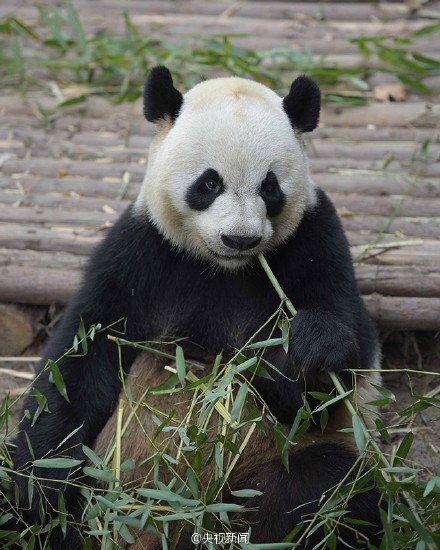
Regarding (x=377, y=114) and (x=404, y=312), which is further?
(x=377, y=114)

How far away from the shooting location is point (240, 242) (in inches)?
143

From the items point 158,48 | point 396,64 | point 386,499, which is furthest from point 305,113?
point 158,48

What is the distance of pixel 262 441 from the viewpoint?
3947mm

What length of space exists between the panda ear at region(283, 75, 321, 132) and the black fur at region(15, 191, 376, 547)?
346 mm

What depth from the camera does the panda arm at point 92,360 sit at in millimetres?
4113

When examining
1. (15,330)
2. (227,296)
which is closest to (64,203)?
(15,330)

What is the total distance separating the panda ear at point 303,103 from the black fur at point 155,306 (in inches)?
13.6

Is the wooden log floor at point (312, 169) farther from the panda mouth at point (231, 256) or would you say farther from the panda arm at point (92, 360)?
the panda mouth at point (231, 256)

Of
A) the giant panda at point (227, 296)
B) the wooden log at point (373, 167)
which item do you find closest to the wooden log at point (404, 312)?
the giant panda at point (227, 296)

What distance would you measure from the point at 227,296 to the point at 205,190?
548 millimetres

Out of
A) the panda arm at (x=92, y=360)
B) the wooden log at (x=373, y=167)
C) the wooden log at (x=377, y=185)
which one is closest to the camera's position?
the panda arm at (x=92, y=360)

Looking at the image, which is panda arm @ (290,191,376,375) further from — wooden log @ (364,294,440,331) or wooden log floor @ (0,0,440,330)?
wooden log floor @ (0,0,440,330)

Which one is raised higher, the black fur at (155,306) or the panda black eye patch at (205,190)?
the panda black eye patch at (205,190)

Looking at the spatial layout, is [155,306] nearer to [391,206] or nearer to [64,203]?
[64,203]
